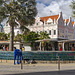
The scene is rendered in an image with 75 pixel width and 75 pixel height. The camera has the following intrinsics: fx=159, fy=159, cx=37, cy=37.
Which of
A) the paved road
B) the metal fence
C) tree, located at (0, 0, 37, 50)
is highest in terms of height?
tree, located at (0, 0, 37, 50)

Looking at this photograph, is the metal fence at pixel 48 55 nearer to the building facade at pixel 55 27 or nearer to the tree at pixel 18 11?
the tree at pixel 18 11

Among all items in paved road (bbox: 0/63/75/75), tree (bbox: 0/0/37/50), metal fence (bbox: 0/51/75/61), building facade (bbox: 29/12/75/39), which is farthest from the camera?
building facade (bbox: 29/12/75/39)

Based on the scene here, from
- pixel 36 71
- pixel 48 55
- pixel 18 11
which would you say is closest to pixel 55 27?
pixel 18 11

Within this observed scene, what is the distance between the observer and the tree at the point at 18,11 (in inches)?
834

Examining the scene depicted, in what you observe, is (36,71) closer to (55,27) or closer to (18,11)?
(18,11)

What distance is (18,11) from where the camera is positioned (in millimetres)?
21469

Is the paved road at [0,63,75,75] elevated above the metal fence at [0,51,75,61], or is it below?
below

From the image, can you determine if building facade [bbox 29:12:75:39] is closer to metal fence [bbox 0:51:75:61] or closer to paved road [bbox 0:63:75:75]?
metal fence [bbox 0:51:75:61]

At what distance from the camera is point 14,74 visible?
980 centimetres

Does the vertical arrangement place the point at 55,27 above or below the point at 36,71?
above

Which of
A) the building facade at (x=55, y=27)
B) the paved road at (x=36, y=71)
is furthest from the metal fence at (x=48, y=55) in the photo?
the building facade at (x=55, y=27)

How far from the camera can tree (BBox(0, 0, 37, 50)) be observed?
21188 millimetres

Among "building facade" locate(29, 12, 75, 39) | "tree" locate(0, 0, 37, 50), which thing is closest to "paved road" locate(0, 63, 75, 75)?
"tree" locate(0, 0, 37, 50)

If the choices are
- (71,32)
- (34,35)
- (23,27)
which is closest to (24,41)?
(34,35)
